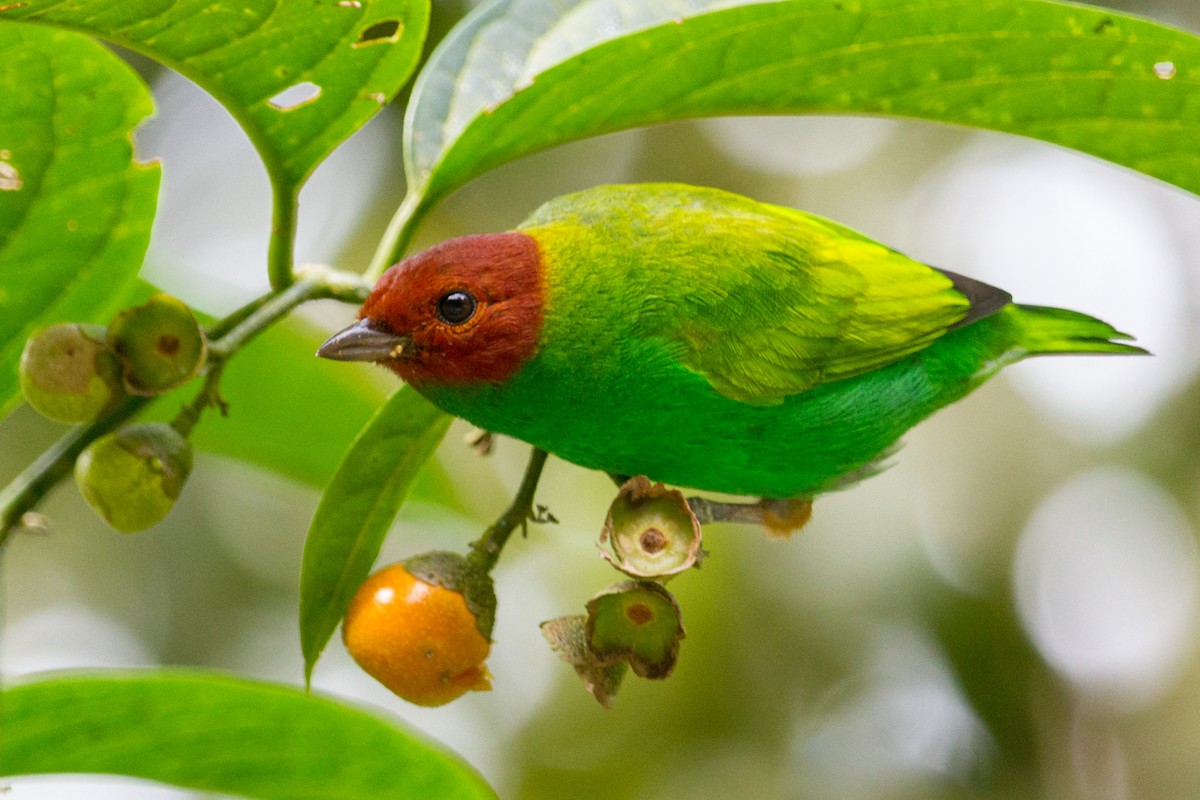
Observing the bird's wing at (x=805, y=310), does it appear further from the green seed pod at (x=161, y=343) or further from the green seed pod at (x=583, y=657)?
Result: the green seed pod at (x=161, y=343)

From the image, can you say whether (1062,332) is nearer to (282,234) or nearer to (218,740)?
(282,234)

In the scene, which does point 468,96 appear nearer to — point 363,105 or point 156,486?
point 363,105

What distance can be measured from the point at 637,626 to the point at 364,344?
31.6 inches

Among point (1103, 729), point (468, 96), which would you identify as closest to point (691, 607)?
point (1103, 729)

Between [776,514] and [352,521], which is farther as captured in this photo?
[776,514]

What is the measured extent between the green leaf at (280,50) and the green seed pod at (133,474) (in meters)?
0.49

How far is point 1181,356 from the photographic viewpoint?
20.1ft

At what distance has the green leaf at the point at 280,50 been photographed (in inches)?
66.7

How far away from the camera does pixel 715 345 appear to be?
7.75 feet

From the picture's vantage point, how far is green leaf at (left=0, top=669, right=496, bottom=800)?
5.65 ft

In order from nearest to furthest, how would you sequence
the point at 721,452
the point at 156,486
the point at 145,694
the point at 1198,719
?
the point at 145,694
the point at 156,486
the point at 721,452
the point at 1198,719

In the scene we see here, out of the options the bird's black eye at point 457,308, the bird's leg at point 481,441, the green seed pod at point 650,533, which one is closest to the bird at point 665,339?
the bird's black eye at point 457,308

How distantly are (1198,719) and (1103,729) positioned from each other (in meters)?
0.40

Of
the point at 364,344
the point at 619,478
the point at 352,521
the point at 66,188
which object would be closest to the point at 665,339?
the point at 619,478
